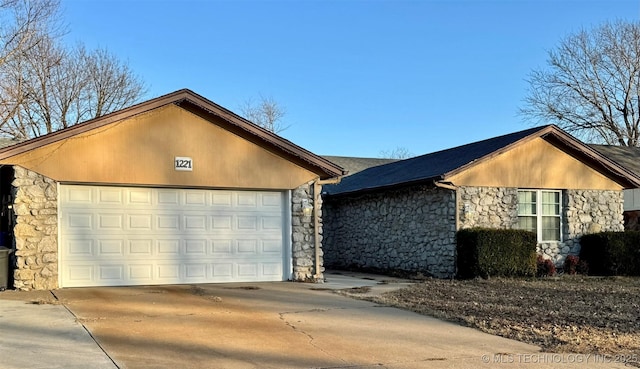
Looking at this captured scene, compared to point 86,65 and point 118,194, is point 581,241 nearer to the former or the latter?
point 118,194

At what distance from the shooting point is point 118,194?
1294cm

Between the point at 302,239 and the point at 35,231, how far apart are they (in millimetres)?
5891

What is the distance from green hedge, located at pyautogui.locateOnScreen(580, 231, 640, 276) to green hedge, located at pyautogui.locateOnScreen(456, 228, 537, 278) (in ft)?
8.82

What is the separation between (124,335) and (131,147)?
603 cm

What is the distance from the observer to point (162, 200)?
1335 cm

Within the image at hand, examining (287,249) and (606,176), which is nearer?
(287,249)

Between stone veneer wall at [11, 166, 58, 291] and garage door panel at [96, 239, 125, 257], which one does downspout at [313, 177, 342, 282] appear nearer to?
garage door panel at [96, 239, 125, 257]

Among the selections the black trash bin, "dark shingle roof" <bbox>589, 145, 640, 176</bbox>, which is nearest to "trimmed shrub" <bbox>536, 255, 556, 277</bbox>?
"dark shingle roof" <bbox>589, 145, 640, 176</bbox>

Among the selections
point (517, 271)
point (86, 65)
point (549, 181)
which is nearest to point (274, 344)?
point (517, 271)

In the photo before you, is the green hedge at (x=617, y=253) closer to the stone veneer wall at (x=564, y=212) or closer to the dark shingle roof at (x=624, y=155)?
the stone veneer wall at (x=564, y=212)

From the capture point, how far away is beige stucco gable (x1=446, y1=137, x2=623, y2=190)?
650 inches

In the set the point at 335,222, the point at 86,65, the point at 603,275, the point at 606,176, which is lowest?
the point at 603,275

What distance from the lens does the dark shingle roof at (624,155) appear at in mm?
23506

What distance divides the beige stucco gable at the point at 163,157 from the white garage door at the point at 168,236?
34cm
